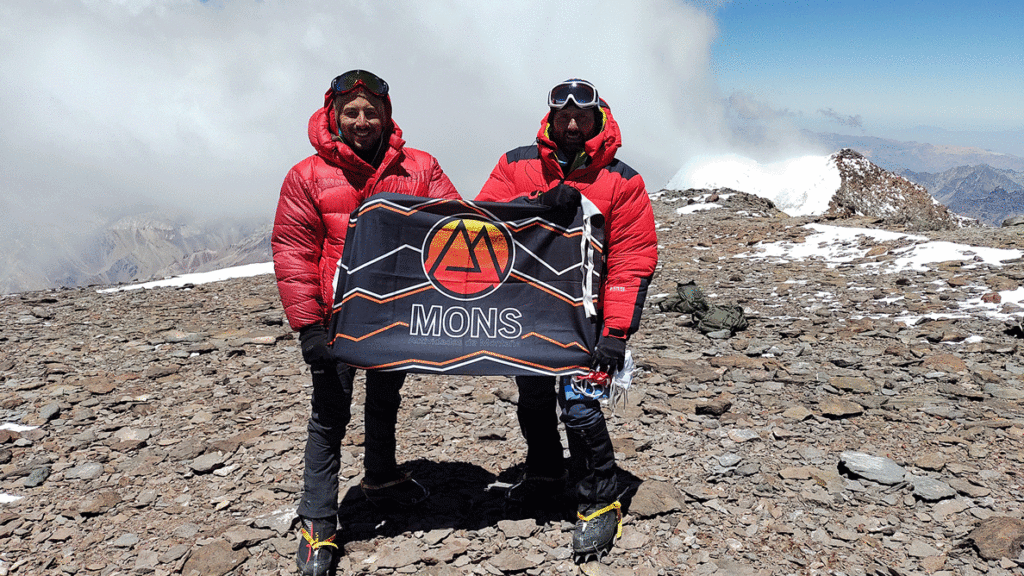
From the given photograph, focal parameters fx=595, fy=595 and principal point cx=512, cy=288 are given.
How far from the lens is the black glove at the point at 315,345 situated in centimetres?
355

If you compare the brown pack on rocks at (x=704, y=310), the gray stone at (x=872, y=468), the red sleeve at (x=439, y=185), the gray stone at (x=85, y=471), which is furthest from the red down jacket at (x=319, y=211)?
the brown pack on rocks at (x=704, y=310)

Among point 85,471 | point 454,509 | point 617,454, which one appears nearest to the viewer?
point 454,509

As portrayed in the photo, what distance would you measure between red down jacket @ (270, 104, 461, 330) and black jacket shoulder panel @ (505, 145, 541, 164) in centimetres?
72

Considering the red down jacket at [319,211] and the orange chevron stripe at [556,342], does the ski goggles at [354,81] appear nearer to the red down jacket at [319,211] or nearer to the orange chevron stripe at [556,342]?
the red down jacket at [319,211]

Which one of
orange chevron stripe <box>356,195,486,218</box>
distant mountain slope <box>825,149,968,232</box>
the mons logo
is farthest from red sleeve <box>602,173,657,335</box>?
distant mountain slope <box>825,149,968,232</box>

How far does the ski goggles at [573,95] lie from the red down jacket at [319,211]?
1004 mm

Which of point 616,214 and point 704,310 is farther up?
point 616,214

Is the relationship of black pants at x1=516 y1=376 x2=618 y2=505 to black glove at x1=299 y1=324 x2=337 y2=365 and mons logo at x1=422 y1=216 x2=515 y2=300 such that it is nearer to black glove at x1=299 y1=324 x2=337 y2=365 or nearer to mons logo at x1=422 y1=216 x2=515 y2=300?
mons logo at x1=422 y1=216 x2=515 y2=300

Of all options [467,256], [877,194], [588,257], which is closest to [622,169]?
[588,257]

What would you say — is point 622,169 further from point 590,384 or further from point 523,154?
point 590,384

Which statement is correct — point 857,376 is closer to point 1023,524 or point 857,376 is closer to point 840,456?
point 840,456

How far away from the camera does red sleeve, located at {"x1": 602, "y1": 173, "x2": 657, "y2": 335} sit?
369 centimetres

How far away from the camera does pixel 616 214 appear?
3.76 metres

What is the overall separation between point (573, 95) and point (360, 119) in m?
1.29
